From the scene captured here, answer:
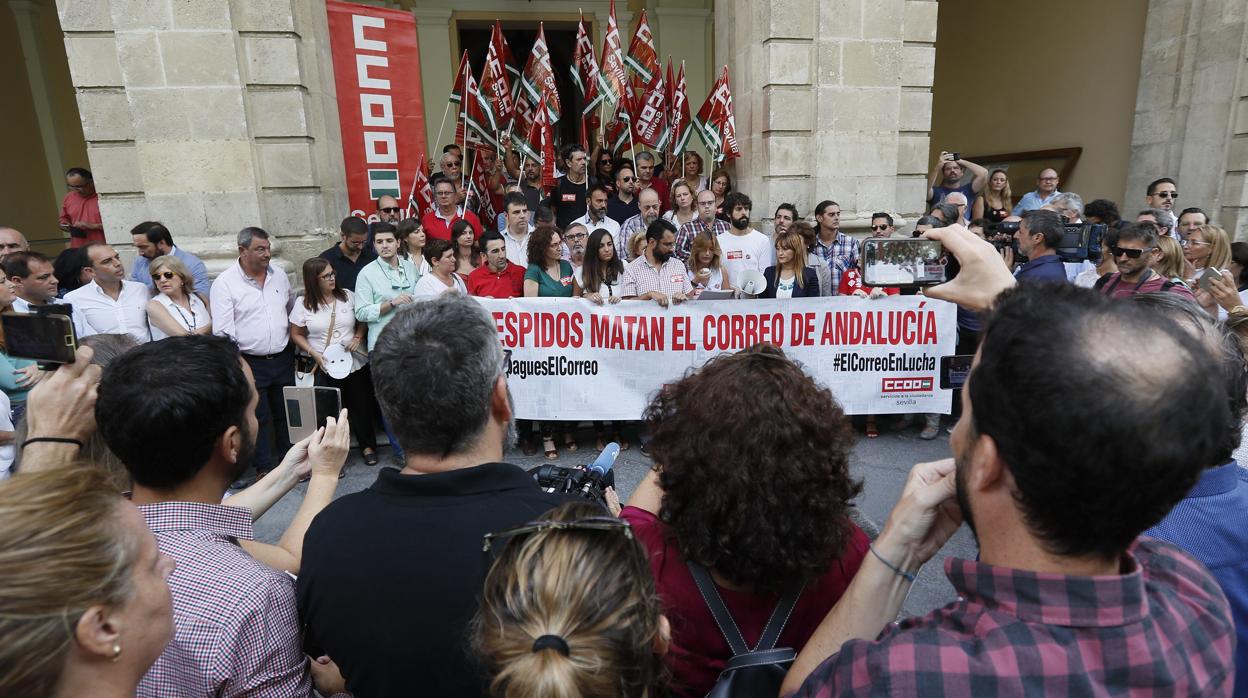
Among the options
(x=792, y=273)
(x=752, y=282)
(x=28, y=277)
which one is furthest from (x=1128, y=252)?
(x=28, y=277)

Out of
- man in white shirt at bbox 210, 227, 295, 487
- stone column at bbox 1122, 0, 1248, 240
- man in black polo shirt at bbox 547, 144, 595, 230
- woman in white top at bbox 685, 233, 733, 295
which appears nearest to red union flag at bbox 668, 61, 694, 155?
man in black polo shirt at bbox 547, 144, 595, 230

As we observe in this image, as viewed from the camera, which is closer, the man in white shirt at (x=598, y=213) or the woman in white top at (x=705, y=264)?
the woman in white top at (x=705, y=264)

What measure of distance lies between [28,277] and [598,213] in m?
4.80

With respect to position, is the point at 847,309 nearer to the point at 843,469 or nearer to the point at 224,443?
the point at 843,469

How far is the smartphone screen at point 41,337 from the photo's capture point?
1815 mm

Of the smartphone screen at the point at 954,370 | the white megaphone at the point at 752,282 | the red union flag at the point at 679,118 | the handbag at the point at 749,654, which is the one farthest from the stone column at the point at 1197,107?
the handbag at the point at 749,654

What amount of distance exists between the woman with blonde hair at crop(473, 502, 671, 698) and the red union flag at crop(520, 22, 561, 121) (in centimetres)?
719

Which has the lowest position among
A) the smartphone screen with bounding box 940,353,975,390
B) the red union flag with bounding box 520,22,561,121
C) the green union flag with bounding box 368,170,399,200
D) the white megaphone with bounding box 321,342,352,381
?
the smartphone screen with bounding box 940,353,975,390

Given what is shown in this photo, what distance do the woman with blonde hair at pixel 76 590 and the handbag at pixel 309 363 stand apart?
14.3 feet

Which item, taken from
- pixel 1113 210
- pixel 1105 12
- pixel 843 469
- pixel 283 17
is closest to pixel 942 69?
pixel 1105 12

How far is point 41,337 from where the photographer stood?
1862 millimetres

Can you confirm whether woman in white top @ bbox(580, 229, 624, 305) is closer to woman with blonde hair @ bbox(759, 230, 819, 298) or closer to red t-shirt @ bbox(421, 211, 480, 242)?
woman with blonde hair @ bbox(759, 230, 819, 298)

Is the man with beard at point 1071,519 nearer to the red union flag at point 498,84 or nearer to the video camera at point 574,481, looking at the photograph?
the video camera at point 574,481

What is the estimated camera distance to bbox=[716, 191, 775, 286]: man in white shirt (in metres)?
6.62
